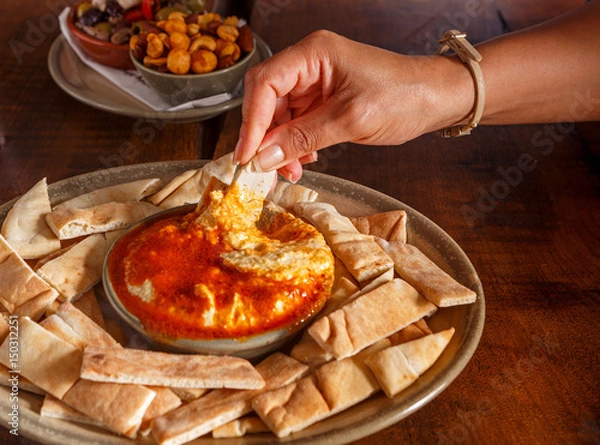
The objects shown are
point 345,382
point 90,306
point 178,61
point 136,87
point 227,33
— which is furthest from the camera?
point 136,87

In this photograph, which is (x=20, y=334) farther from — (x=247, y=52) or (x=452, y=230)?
(x=247, y=52)

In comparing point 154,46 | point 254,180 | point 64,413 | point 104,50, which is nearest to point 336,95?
point 254,180

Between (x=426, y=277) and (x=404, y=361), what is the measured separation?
0.94ft

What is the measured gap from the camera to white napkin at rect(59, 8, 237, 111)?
249 cm

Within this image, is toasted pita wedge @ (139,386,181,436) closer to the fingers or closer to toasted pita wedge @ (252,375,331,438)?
toasted pita wedge @ (252,375,331,438)

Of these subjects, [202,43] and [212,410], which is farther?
[202,43]

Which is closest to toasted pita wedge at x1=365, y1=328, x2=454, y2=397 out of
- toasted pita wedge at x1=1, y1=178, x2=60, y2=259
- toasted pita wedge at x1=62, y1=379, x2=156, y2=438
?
toasted pita wedge at x1=62, y1=379, x2=156, y2=438

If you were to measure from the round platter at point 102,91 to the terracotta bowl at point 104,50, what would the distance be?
0.23 feet

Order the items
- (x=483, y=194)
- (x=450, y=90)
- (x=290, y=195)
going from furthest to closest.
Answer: (x=483, y=194) < (x=290, y=195) < (x=450, y=90)

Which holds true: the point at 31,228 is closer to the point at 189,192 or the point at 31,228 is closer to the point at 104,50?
the point at 189,192

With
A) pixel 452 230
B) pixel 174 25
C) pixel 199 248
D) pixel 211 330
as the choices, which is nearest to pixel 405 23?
pixel 174 25

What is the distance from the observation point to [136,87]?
8.80ft

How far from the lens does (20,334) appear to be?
1268 millimetres

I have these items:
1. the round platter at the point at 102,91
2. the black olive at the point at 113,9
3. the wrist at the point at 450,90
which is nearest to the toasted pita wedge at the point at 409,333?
the wrist at the point at 450,90
